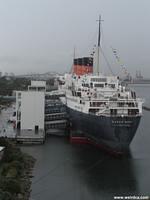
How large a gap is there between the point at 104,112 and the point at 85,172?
8.93 feet

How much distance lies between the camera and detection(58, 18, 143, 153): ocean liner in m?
13.4

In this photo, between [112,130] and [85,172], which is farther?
[112,130]

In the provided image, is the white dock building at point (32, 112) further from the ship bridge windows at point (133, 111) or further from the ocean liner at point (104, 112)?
the ship bridge windows at point (133, 111)

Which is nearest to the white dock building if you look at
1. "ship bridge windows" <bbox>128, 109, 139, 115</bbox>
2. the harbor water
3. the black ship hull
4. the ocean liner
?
the ocean liner

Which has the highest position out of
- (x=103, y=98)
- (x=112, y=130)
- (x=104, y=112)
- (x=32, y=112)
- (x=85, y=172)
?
(x=103, y=98)

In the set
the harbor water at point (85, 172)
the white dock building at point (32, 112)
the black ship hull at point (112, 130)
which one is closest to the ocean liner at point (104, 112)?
A: the black ship hull at point (112, 130)

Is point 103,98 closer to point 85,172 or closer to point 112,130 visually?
point 112,130

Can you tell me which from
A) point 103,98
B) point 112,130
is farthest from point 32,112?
point 112,130

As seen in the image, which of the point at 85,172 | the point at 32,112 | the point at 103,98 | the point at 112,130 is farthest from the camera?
the point at 32,112

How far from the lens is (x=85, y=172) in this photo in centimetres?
1196

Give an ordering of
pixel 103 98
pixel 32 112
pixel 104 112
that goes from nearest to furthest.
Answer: pixel 104 112 < pixel 103 98 < pixel 32 112

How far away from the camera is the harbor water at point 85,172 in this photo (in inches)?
399

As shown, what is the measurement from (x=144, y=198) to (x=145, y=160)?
4.13 meters

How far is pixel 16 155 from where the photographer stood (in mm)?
12227
